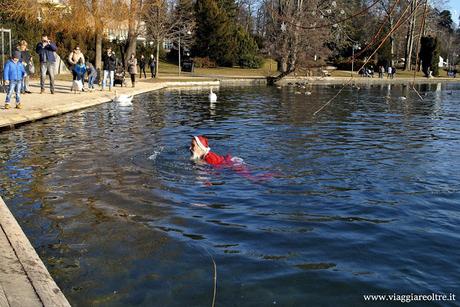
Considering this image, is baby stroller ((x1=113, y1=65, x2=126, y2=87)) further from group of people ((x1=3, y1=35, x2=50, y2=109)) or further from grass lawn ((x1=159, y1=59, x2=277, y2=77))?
grass lawn ((x1=159, y1=59, x2=277, y2=77))

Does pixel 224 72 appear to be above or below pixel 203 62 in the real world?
below

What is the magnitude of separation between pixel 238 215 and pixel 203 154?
12.8 feet

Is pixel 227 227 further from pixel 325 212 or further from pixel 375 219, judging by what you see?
pixel 375 219

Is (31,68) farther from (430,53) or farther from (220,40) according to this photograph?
(430,53)

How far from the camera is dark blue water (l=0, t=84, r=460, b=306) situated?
18.6 feet

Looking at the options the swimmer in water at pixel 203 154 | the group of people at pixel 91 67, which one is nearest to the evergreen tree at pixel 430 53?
the group of people at pixel 91 67

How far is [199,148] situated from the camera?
11.6 metres

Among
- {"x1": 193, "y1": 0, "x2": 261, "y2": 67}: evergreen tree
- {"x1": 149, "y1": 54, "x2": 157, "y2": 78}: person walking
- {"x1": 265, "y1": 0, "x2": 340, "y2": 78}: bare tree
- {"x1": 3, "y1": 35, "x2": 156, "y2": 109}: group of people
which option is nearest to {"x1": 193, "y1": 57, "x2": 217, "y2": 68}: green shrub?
{"x1": 193, "y1": 0, "x2": 261, "y2": 67}: evergreen tree

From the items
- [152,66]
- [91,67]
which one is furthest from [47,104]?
[152,66]

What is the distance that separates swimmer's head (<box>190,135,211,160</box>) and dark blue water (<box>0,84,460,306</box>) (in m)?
0.32

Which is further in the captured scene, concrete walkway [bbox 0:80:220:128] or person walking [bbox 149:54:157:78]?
person walking [bbox 149:54:157:78]

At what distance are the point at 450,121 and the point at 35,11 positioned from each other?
26422 mm

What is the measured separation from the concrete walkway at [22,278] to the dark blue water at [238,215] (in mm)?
352

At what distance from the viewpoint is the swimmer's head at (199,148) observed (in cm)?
1150
